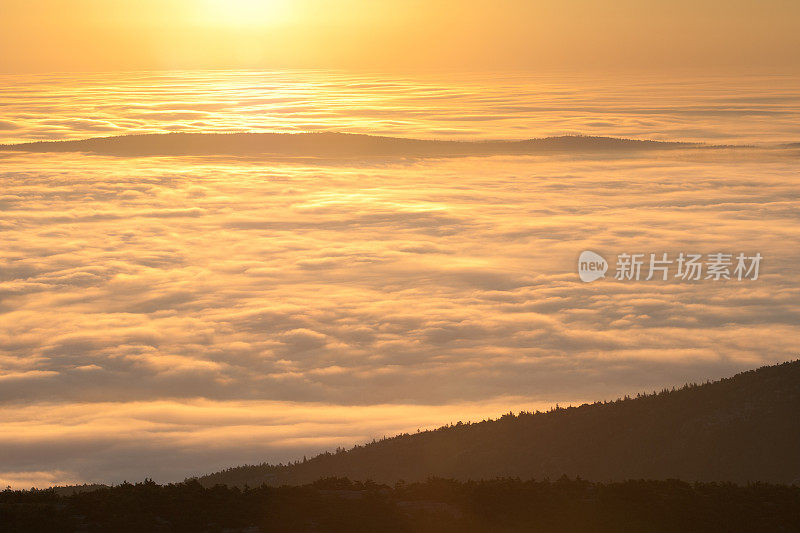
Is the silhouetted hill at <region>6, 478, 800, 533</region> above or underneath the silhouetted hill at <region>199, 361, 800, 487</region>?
underneath

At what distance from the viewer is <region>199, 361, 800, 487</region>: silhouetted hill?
2511 centimetres

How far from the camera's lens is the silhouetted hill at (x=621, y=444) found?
25.1 metres

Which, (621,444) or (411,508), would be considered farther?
(621,444)

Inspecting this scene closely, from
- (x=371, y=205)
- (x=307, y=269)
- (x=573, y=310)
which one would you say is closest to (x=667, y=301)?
(x=573, y=310)

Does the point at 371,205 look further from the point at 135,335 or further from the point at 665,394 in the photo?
the point at 665,394

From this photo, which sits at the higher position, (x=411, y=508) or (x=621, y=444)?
(x=621, y=444)

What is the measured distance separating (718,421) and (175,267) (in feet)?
313

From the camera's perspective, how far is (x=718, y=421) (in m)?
27.3

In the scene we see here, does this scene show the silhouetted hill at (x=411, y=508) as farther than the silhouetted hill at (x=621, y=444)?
No

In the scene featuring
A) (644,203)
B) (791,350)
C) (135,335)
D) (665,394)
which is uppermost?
(644,203)

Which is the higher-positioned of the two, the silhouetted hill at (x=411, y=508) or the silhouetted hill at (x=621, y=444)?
the silhouetted hill at (x=621, y=444)

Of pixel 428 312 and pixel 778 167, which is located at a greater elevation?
pixel 778 167

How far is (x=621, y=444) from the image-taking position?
27797 mm

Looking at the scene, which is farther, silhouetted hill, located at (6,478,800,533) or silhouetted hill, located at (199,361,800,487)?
silhouetted hill, located at (199,361,800,487)
